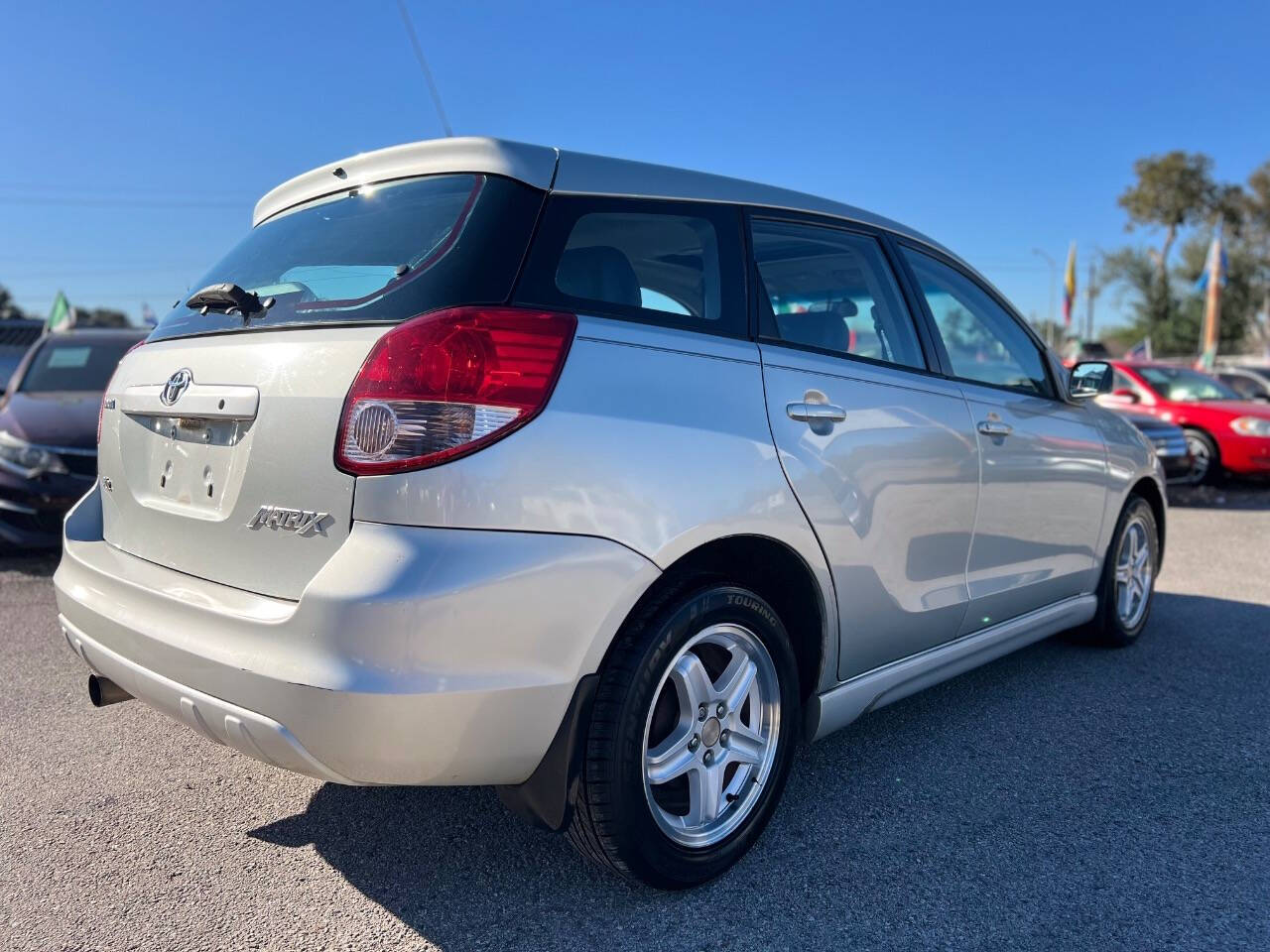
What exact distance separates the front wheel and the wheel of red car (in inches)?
412

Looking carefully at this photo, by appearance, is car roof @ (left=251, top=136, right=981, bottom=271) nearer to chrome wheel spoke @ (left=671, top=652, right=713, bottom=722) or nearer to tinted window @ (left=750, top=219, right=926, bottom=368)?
tinted window @ (left=750, top=219, right=926, bottom=368)

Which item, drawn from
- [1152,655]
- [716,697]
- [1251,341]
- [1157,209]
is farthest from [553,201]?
[1251,341]

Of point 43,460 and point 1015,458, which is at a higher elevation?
point 1015,458

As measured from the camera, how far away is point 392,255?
220 centimetres

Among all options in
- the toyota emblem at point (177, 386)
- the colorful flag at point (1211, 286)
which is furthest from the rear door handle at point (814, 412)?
the colorful flag at point (1211, 286)

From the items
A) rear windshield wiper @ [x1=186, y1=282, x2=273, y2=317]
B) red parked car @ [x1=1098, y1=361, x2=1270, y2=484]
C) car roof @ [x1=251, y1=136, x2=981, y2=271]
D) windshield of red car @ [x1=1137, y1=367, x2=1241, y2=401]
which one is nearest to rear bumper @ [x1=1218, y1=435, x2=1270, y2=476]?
red parked car @ [x1=1098, y1=361, x2=1270, y2=484]

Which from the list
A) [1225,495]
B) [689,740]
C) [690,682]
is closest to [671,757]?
[689,740]

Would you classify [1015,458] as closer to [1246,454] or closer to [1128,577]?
[1128,577]

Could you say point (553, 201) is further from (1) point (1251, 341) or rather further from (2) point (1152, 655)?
(1) point (1251, 341)

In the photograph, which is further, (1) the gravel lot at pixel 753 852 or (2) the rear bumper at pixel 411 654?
(1) the gravel lot at pixel 753 852

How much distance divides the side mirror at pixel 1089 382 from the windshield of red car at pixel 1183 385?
8495mm

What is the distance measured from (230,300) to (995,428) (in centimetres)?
247

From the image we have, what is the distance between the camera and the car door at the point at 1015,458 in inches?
131

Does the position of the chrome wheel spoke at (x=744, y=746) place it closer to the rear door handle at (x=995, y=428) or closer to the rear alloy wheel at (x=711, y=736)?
the rear alloy wheel at (x=711, y=736)
